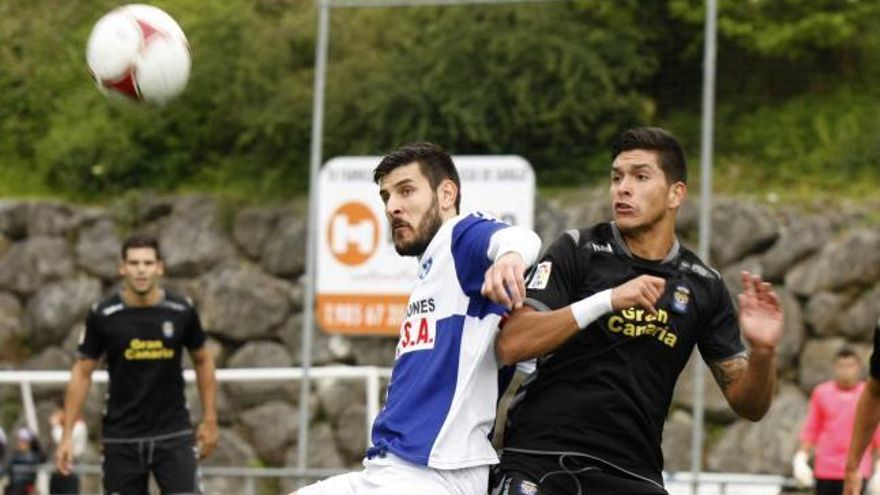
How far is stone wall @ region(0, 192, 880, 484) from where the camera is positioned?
1480cm

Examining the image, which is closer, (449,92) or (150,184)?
(449,92)

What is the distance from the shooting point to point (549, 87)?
13609 mm

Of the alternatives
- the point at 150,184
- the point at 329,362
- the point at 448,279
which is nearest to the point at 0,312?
the point at 150,184

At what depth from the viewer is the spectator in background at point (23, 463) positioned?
14.6m

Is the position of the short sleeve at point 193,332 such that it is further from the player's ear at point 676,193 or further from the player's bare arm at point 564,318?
the player's bare arm at point 564,318

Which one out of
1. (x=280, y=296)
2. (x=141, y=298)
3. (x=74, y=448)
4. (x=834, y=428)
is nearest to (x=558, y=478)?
(x=141, y=298)

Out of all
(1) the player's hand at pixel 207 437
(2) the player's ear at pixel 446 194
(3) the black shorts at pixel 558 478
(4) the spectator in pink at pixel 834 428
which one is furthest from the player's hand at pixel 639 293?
(4) the spectator in pink at pixel 834 428

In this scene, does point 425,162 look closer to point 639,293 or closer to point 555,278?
point 555,278

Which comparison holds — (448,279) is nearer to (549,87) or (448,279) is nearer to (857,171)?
(549,87)

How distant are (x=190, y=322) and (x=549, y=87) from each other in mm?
4727

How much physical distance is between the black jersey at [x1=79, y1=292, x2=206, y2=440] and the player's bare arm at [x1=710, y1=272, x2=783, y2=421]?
4.52 metres

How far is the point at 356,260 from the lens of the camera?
13234 millimetres

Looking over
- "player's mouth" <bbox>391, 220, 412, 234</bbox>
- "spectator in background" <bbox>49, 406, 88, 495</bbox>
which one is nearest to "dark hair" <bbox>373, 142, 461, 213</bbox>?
"player's mouth" <bbox>391, 220, 412, 234</bbox>

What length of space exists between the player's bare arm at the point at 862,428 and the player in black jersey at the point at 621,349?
0.84 m
